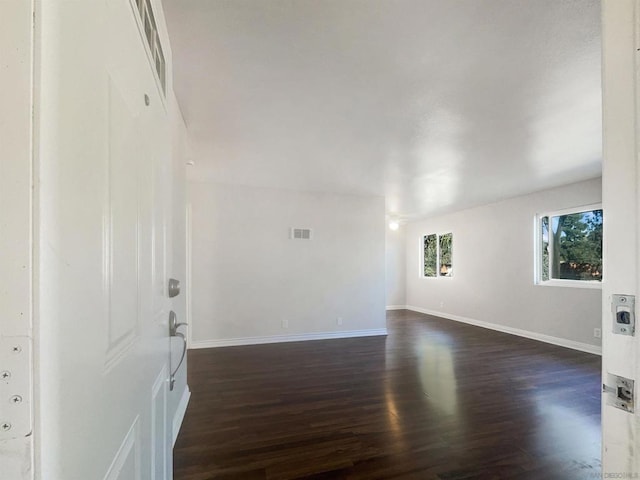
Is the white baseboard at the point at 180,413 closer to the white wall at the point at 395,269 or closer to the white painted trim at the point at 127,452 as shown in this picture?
the white painted trim at the point at 127,452

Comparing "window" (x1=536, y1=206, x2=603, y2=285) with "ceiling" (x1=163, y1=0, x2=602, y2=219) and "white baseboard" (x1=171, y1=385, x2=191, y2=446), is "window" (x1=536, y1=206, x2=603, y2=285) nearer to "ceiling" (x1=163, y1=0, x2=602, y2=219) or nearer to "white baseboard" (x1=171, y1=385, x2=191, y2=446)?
"ceiling" (x1=163, y1=0, x2=602, y2=219)

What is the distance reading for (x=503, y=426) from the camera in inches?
92.4

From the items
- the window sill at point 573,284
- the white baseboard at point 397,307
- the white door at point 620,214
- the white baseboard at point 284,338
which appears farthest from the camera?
the white baseboard at point 397,307

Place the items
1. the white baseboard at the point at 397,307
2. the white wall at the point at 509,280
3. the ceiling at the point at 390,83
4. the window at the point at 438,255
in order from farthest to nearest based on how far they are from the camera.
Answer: the white baseboard at the point at 397,307, the window at the point at 438,255, the white wall at the point at 509,280, the ceiling at the point at 390,83

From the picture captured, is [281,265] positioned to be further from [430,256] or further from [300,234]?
[430,256]

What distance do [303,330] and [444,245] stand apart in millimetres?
4146

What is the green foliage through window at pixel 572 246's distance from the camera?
423cm

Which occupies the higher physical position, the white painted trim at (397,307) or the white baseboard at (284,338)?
the white baseboard at (284,338)

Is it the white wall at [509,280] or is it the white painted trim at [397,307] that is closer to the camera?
the white wall at [509,280]

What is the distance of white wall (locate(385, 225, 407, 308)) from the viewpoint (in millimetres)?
8008

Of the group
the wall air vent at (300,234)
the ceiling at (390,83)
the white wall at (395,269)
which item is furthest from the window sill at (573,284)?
the wall air vent at (300,234)

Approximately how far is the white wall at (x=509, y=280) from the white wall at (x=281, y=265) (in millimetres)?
2168

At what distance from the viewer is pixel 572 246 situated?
4.55 metres

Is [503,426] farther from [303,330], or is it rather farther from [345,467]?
[303,330]
